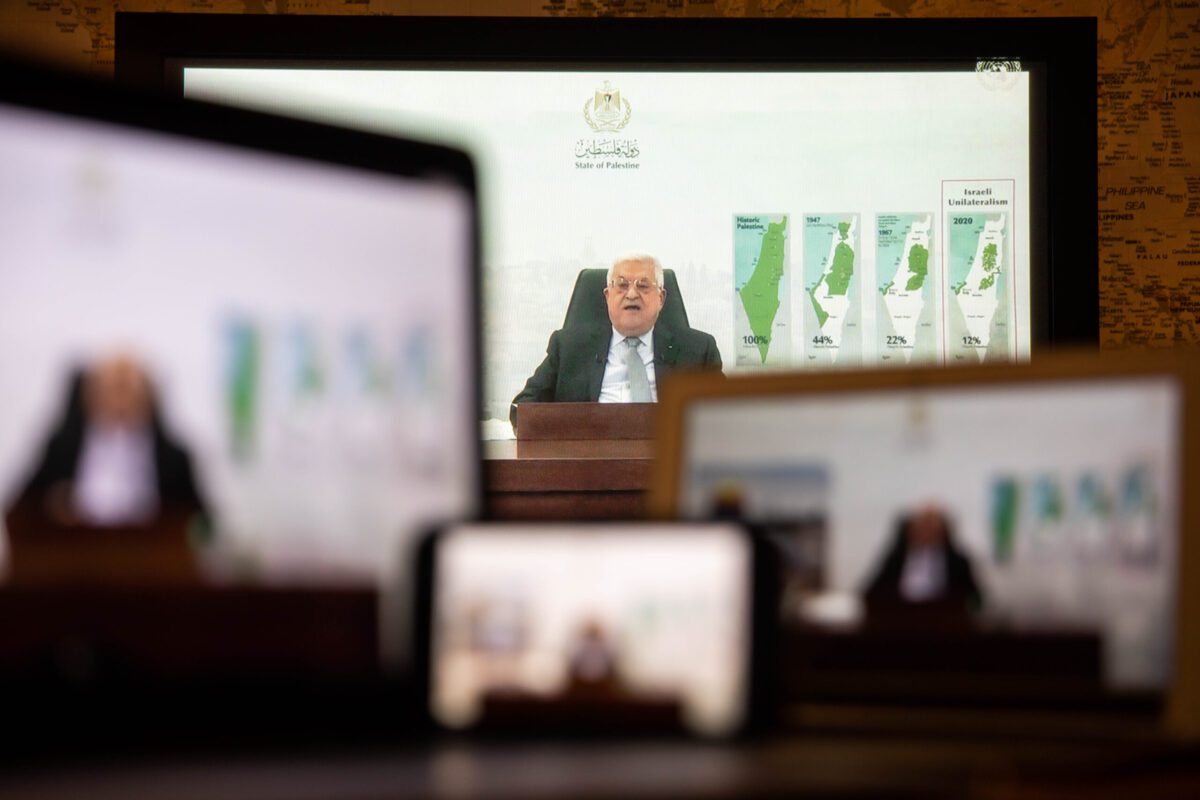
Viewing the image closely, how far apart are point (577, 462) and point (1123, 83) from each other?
1.20 metres

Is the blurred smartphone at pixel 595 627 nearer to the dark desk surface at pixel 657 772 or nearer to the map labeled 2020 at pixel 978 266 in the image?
the dark desk surface at pixel 657 772

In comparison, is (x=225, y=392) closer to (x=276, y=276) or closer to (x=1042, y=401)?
(x=276, y=276)

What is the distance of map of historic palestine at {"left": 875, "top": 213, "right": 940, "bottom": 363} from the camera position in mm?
1973

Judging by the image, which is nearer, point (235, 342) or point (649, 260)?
point (235, 342)

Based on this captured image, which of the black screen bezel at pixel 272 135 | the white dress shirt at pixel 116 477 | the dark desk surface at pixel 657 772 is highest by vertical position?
the black screen bezel at pixel 272 135

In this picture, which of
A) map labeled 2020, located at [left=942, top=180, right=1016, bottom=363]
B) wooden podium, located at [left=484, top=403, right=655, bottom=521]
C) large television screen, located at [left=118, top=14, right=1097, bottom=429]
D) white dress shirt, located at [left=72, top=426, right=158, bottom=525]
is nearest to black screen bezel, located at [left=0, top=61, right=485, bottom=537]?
white dress shirt, located at [left=72, top=426, right=158, bottom=525]

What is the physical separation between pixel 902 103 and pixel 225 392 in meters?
1.73

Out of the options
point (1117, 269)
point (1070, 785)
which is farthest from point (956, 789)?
point (1117, 269)

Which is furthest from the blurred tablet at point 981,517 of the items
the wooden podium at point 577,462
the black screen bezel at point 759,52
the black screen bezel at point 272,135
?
the black screen bezel at point 759,52

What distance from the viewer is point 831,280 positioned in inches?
77.7

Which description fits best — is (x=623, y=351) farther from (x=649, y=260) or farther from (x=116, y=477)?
(x=116, y=477)

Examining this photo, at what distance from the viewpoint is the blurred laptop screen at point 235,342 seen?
43 centimetres

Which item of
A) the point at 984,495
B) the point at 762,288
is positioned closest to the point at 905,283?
the point at 762,288

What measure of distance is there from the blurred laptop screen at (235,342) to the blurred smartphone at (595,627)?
4 cm
